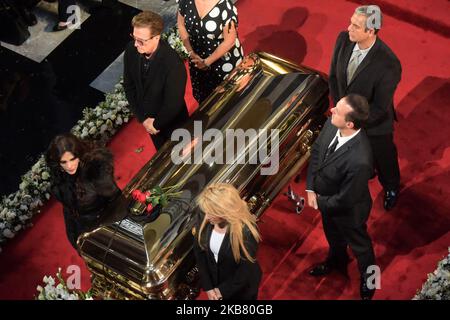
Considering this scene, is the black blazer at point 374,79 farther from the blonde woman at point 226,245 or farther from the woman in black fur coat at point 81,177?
the woman in black fur coat at point 81,177

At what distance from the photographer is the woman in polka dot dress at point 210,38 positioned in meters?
4.86

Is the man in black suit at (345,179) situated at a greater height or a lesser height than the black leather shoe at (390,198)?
greater

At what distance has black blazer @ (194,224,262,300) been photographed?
3.92 meters

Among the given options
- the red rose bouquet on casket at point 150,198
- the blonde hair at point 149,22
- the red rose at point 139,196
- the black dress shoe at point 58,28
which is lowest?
the black dress shoe at point 58,28

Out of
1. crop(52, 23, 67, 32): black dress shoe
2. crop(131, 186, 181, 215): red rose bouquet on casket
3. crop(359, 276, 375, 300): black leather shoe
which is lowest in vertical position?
crop(359, 276, 375, 300): black leather shoe

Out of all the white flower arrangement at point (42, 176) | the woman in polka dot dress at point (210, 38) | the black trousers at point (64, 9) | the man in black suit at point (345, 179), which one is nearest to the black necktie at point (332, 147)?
the man in black suit at point (345, 179)

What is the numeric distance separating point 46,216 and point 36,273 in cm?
47

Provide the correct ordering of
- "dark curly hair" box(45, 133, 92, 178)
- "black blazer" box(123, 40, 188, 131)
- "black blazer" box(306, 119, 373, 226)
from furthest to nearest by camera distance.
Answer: "black blazer" box(123, 40, 188, 131), "dark curly hair" box(45, 133, 92, 178), "black blazer" box(306, 119, 373, 226)

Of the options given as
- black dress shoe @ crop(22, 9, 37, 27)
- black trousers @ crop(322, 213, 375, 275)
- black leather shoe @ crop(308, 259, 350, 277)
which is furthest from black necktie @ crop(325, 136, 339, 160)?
black dress shoe @ crop(22, 9, 37, 27)

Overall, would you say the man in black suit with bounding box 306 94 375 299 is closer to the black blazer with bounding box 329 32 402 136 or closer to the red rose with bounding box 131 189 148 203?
the black blazer with bounding box 329 32 402 136

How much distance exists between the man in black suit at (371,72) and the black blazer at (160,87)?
101 cm

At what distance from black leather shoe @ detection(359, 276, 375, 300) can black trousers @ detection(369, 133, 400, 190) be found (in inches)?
28.5

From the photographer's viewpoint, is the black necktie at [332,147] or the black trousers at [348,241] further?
the black trousers at [348,241]
